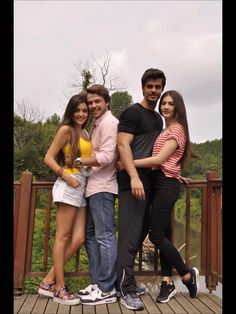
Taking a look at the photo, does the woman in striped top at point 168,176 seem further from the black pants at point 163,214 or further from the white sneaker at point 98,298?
the white sneaker at point 98,298

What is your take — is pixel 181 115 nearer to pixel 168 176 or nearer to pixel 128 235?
pixel 168 176

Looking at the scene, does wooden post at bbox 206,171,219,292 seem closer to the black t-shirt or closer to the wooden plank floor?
the wooden plank floor

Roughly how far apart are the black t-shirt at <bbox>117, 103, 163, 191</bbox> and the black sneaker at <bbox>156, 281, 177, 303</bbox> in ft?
2.33

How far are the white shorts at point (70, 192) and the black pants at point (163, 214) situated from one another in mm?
494

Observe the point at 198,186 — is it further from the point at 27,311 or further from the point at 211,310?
the point at 27,311

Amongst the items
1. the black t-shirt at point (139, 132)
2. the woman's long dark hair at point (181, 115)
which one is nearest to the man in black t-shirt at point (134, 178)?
the black t-shirt at point (139, 132)

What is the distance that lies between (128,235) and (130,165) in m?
0.47

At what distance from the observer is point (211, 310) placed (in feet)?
8.42

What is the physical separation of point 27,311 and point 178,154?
56.4 inches

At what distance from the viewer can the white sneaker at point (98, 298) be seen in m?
2.63

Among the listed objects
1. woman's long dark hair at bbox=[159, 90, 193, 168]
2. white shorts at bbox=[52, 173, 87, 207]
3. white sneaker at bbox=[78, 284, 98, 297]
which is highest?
woman's long dark hair at bbox=[159, 90, 193, 168]

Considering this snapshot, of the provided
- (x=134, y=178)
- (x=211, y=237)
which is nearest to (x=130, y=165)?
(x=134, y=178)

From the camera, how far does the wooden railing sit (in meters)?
2.98

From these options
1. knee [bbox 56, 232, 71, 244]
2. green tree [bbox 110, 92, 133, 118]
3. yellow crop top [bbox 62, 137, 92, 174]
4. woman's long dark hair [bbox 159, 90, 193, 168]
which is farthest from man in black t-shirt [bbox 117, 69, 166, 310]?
green tree [bbox 110, 92, 133, 118]
